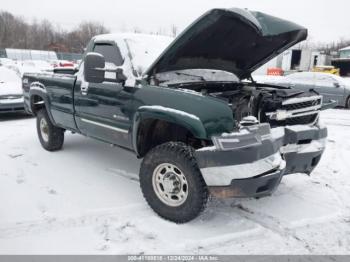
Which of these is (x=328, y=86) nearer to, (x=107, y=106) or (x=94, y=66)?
(x=107, y=106)

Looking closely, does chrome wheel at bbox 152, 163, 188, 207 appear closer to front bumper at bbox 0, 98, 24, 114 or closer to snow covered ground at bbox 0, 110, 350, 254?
snow covered ground at bbox 0, 110, 350, 254

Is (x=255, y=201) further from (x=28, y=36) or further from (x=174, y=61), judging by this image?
(x=28, y=36)

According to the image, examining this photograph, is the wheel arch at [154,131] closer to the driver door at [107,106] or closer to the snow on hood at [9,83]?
the driver door at [107,106]

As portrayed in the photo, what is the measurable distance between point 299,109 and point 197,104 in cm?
116

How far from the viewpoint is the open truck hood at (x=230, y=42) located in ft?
9.95

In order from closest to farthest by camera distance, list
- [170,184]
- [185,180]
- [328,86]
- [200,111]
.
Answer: [200,111] < [185,180] < [170,184] < [328,86]

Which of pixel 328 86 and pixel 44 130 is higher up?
pixel 328 86

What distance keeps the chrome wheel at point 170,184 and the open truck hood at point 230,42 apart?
3.35 ft

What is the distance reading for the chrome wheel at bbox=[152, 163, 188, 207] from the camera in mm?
3213

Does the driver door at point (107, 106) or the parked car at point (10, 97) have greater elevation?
the driver door at point (107, 106)

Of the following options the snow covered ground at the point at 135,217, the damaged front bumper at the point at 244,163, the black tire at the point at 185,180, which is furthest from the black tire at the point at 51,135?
the damaged front bumper at the point at 244,163

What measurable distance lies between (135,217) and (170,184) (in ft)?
1.77

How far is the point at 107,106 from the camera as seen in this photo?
3.96 metres

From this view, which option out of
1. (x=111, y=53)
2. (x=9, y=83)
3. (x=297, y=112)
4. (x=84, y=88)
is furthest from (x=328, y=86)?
(x=9, y=83)
